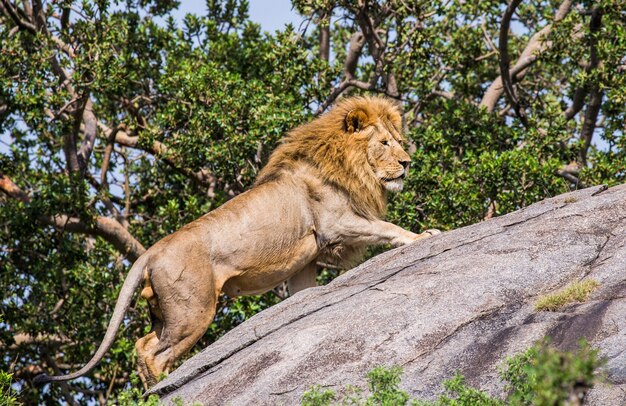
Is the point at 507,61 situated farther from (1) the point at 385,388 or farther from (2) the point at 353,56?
(1) the point at 385,388

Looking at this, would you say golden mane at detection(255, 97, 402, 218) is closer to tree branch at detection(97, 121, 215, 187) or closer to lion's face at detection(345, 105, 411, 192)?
lion's face at detection(345, 105, 411, 192)

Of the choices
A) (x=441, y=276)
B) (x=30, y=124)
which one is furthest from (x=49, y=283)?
(x=441, y=276)

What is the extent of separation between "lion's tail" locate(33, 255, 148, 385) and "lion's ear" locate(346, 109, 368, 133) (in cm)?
223

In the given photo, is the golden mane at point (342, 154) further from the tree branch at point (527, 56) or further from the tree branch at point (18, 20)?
the tree branch at point (18, 20)

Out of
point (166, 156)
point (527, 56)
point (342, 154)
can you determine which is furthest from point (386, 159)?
point (527, 56)

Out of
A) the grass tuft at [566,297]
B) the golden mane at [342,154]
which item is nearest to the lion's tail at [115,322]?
the golden mane at [342,154]

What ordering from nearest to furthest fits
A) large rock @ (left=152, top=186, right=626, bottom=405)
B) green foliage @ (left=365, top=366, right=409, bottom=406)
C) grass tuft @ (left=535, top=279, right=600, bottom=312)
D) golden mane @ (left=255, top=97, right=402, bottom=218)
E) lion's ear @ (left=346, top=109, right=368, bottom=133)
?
green foliage @ (left=365, top=366, right=409, bottom=406)
large rock @ (left=152, top=186, right=626, bottom=405)
grass tuft @ (left=535, top=279, right=600, bottom=312)
golden mane @ (left=255, top=97, right=402, bottom=218)
lion's ear @ (left=346, top=109, right=368, bottom=133)

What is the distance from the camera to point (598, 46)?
472 inches

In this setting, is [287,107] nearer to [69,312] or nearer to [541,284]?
[69,312]

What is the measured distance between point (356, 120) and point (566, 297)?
3300mm

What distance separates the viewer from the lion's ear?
9.52 metres

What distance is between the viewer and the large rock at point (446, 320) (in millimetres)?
6438

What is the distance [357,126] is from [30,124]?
4.31 m

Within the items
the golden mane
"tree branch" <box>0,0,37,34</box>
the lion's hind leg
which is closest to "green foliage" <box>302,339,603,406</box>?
the lion's hind leg
